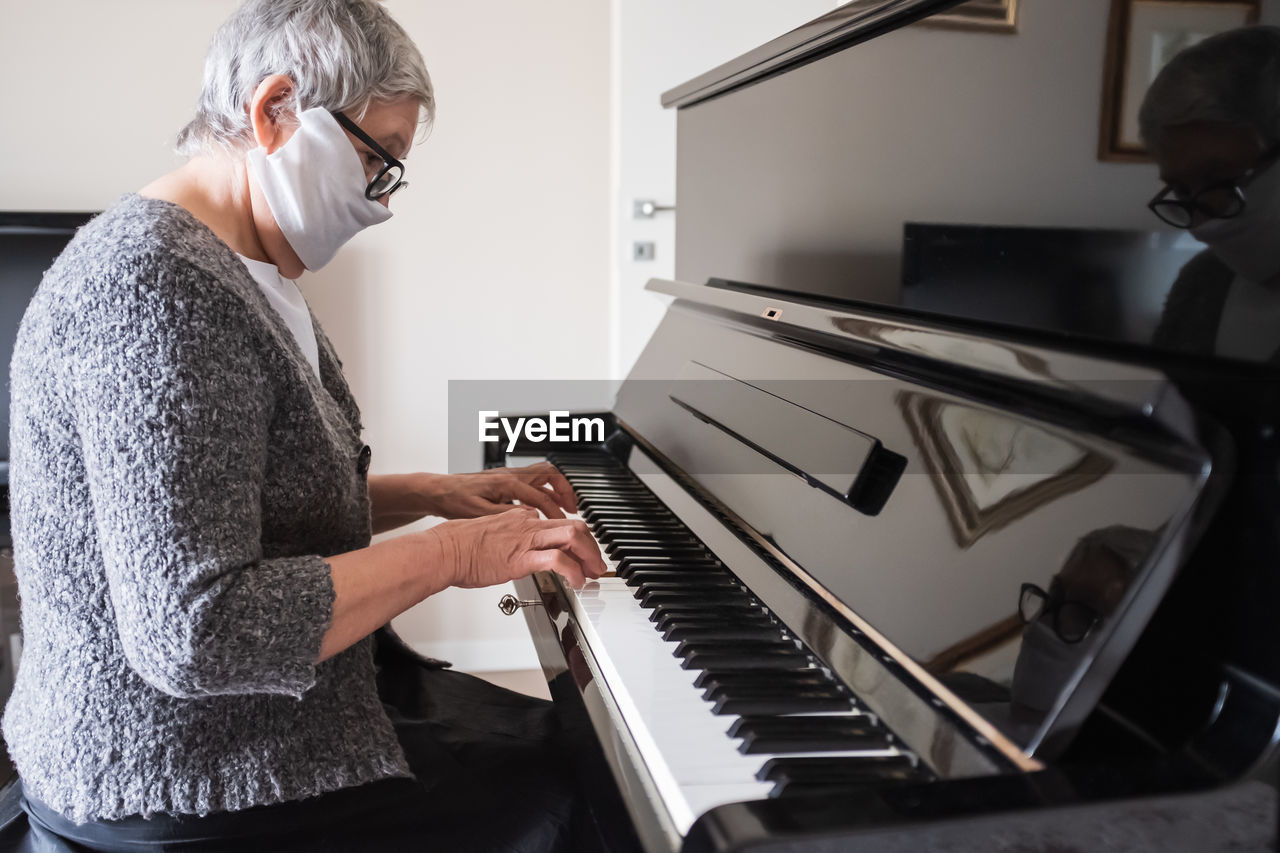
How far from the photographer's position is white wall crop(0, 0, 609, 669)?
235 centimetres

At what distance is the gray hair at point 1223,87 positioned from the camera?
2.14ft

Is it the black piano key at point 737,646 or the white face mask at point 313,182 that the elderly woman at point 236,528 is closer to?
the white face mask at point 313,182

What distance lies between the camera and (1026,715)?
62cm

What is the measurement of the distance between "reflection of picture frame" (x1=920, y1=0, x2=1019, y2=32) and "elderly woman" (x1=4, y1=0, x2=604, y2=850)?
0.54m

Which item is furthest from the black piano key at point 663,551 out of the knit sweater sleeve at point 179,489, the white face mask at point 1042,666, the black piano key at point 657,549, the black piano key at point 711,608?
the white face mask at point 1042,666

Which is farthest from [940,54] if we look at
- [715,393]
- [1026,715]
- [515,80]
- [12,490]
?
[515,80]

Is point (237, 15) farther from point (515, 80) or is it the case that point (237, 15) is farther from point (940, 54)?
point (515, 80)

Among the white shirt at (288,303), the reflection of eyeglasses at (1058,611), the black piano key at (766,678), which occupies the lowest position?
the black piano key at (766,678)

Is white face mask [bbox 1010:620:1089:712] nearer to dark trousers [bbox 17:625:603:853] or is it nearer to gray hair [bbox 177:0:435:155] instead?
dark trousers [bbox 17:625:603:853]

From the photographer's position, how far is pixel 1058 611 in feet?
2.11

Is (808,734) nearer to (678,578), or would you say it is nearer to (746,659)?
(746,659)

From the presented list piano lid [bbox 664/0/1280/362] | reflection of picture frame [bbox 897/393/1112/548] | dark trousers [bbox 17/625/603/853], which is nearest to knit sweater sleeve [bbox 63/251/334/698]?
dark trousers [bbox 17/625/603/853]

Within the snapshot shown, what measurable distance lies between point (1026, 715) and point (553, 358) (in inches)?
85.6

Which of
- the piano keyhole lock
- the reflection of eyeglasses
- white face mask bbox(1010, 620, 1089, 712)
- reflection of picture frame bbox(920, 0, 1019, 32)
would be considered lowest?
the piano keyhole lock
